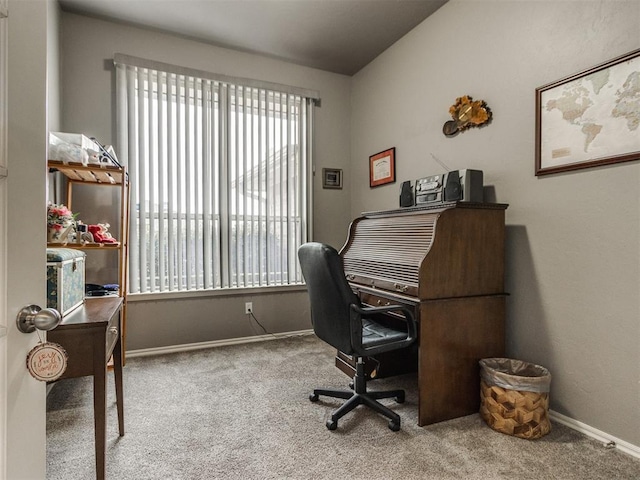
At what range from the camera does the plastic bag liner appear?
1.74m

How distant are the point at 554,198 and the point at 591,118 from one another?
1.42ft

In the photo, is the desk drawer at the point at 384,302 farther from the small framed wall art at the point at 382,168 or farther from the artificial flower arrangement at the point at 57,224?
the artificial flower arrangement at the point at 57,224

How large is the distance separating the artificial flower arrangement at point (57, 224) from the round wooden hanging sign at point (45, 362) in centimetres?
153

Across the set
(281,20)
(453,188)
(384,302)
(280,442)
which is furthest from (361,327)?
(281,20)

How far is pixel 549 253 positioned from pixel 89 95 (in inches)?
141

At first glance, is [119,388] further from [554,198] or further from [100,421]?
[554,198]

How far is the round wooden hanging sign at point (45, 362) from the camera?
68cm

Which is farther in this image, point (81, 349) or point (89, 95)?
point (89, 95)

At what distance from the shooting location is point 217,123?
3.28 m

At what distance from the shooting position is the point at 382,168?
11.1 ft

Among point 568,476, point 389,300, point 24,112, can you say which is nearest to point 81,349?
point 24,112

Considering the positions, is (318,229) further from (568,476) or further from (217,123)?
(568,476)

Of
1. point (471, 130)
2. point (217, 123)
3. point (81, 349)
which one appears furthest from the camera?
point (217, 123)

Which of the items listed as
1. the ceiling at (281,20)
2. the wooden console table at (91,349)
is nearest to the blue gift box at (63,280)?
the wooden console table at (91,349)
